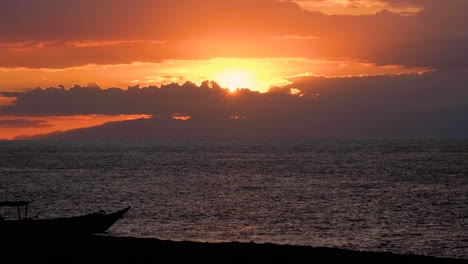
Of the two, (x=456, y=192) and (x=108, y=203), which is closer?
(x=108, y=203)

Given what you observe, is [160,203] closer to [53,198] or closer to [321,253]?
[53,198]

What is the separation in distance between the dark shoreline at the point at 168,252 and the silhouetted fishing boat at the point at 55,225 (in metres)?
2.91

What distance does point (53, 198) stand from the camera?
8650cm

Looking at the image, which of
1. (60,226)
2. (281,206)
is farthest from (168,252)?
(281,206)

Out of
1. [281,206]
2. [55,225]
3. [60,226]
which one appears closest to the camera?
[55,225]

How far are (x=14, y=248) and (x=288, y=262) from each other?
1388 centimetres

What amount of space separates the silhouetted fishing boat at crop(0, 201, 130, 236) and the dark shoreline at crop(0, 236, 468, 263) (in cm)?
291

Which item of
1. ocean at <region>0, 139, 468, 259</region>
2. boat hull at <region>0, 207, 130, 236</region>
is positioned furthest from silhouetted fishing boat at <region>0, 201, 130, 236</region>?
ocean at <region>0, 139, 468, 259</region>

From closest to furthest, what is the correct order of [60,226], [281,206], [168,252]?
1. [168,252]
2. [60,226]
3. [281,206]

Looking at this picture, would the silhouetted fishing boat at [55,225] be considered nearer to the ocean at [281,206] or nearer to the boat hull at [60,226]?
the boat hull at [60,226]

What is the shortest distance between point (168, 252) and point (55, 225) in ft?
39.3

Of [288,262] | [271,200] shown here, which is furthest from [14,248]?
[271,200]

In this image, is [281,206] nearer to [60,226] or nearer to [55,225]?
[60,226]

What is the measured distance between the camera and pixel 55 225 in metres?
44.1
